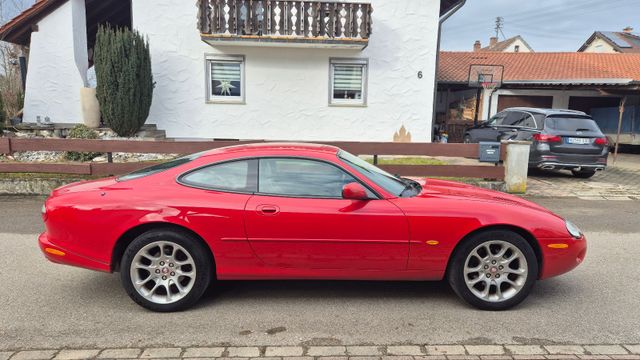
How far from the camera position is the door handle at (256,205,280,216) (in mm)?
3580

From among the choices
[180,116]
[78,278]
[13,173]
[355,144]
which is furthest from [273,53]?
[78,278]

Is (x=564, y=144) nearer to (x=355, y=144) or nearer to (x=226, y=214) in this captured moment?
(x=355, y=144)

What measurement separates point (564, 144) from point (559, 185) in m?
0.93

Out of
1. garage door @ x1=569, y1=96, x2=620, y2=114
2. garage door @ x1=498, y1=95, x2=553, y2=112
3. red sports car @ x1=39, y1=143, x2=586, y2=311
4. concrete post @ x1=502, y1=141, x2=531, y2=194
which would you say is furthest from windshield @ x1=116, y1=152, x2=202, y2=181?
garage door @ x1=569, y1=96, x2=620, y2=114

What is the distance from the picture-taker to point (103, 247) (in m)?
3.61

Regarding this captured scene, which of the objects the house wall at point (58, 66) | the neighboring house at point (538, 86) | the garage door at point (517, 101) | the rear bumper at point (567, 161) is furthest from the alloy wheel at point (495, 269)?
the garage door at point (517, 101)

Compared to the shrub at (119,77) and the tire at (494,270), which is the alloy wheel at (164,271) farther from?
the shrub at (119,77)

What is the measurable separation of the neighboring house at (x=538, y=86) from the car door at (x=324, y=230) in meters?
16.9

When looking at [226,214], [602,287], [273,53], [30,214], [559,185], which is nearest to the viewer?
[226,214]

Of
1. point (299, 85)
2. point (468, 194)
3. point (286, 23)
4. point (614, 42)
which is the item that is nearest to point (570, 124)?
point (299, 85)

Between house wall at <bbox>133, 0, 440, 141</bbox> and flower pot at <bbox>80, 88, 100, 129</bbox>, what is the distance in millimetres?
1584

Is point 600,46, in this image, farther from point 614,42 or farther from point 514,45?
point 514,45

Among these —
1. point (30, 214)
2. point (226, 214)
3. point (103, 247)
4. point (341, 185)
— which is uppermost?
point (341, 185)

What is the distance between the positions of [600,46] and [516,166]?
32823mm
